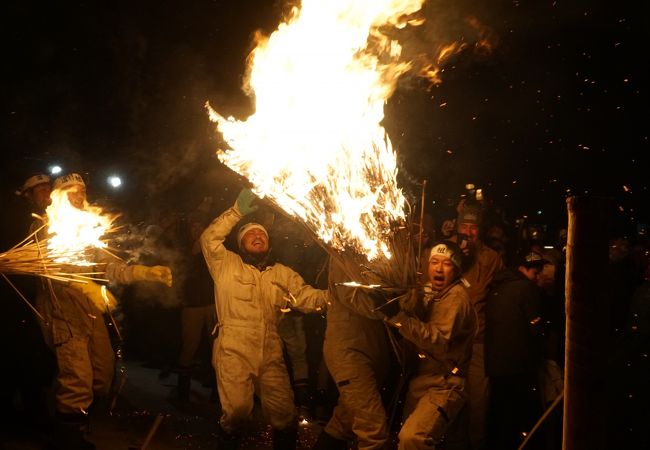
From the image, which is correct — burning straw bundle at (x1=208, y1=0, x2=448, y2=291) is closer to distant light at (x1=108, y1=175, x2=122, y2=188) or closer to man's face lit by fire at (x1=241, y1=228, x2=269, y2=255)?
man's face lit by fire at (x1=241, y1=228, x2=269, y2=255)

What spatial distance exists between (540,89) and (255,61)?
13.0m

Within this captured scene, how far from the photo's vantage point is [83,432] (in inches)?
216

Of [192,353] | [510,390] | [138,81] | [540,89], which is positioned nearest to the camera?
[510,390]

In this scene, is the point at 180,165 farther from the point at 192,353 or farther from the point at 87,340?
the point at 87,340

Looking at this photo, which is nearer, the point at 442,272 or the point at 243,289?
the point at 442,272

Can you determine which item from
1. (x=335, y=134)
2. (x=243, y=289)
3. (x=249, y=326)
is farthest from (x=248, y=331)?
(x=335, y=134)

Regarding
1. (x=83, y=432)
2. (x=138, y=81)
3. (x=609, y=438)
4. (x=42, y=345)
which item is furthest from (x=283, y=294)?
(x=138, y=81)

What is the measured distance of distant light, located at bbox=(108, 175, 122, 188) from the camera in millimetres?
14289

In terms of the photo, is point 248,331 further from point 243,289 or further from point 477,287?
point 477,287

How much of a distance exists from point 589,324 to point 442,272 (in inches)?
97.4

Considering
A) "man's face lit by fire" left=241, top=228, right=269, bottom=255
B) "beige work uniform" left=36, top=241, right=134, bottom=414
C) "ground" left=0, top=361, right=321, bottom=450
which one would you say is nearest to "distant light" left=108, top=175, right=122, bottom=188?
"ground" left=0, top=361, right=321, bottom=450

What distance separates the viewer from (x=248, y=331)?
5785 millimetres

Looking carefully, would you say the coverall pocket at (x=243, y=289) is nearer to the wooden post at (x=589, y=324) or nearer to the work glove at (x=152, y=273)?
the work glove at (x=152, y=273)

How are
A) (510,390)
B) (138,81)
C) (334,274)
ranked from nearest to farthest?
(334,274)
(510,390)
(138,81)
